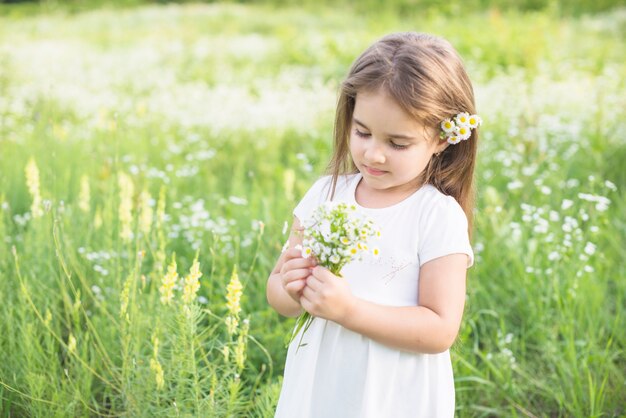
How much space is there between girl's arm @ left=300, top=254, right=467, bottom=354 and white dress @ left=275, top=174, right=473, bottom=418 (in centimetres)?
4

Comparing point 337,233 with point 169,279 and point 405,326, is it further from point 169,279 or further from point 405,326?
point 169,279

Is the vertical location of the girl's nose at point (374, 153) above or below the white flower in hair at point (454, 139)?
below

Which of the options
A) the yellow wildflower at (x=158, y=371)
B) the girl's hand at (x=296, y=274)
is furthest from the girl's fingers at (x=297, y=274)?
the yellow wildflower at (x=158, y=371)

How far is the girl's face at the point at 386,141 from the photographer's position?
1744 millimetres

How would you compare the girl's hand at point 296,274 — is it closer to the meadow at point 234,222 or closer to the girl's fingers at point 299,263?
the girl's fingers at point 299,263

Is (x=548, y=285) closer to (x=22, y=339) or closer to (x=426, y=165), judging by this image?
(x=426, y=165)

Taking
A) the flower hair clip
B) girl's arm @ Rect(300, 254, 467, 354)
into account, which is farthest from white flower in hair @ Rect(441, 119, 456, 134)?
girl's arm @ Rect(300, 254, 467, 354)

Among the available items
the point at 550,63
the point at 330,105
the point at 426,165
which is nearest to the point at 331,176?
the point at 426,165

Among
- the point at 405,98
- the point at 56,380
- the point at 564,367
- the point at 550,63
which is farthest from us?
the point at 550,63

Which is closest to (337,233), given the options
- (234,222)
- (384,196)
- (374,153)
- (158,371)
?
(374,153)

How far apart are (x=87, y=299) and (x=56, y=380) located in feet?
1.96

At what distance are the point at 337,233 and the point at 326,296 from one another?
16 cm

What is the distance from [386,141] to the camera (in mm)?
1766

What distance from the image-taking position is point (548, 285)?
3189mm
